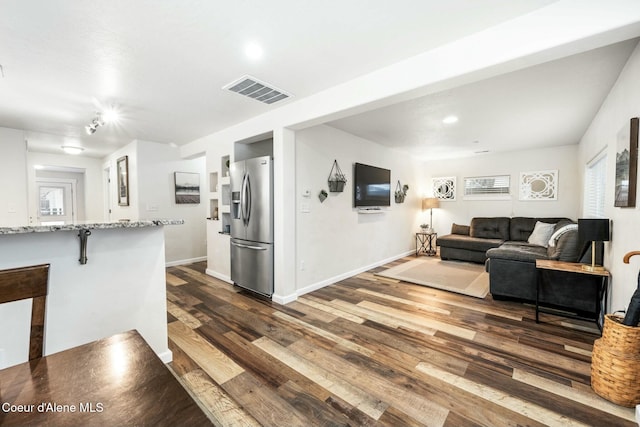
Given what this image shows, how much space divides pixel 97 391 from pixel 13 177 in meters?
5.33

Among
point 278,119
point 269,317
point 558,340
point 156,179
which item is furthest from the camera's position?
point 156,179

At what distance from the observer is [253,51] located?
7.12 ft

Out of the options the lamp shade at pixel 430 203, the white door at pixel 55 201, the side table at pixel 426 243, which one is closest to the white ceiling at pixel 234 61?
the lamp shade at pixel 430 203

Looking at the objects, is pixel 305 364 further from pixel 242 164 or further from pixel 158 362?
pixel 242 164

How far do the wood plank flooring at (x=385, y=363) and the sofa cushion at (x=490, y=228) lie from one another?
118 inches

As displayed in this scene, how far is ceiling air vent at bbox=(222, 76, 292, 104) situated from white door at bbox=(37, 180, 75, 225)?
268 inches

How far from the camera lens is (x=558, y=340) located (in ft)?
8.13

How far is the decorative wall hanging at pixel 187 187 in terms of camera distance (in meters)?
5.51

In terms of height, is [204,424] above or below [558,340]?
above

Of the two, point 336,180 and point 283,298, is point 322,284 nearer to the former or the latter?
point 283,298

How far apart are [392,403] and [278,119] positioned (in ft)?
10.2

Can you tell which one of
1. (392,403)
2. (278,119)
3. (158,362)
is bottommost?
(392,403)

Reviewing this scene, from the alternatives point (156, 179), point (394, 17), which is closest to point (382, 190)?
point (394, 17)

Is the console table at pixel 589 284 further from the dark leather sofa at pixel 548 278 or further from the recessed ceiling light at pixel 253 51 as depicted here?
the recessed ceiling light at pixel 253 51
